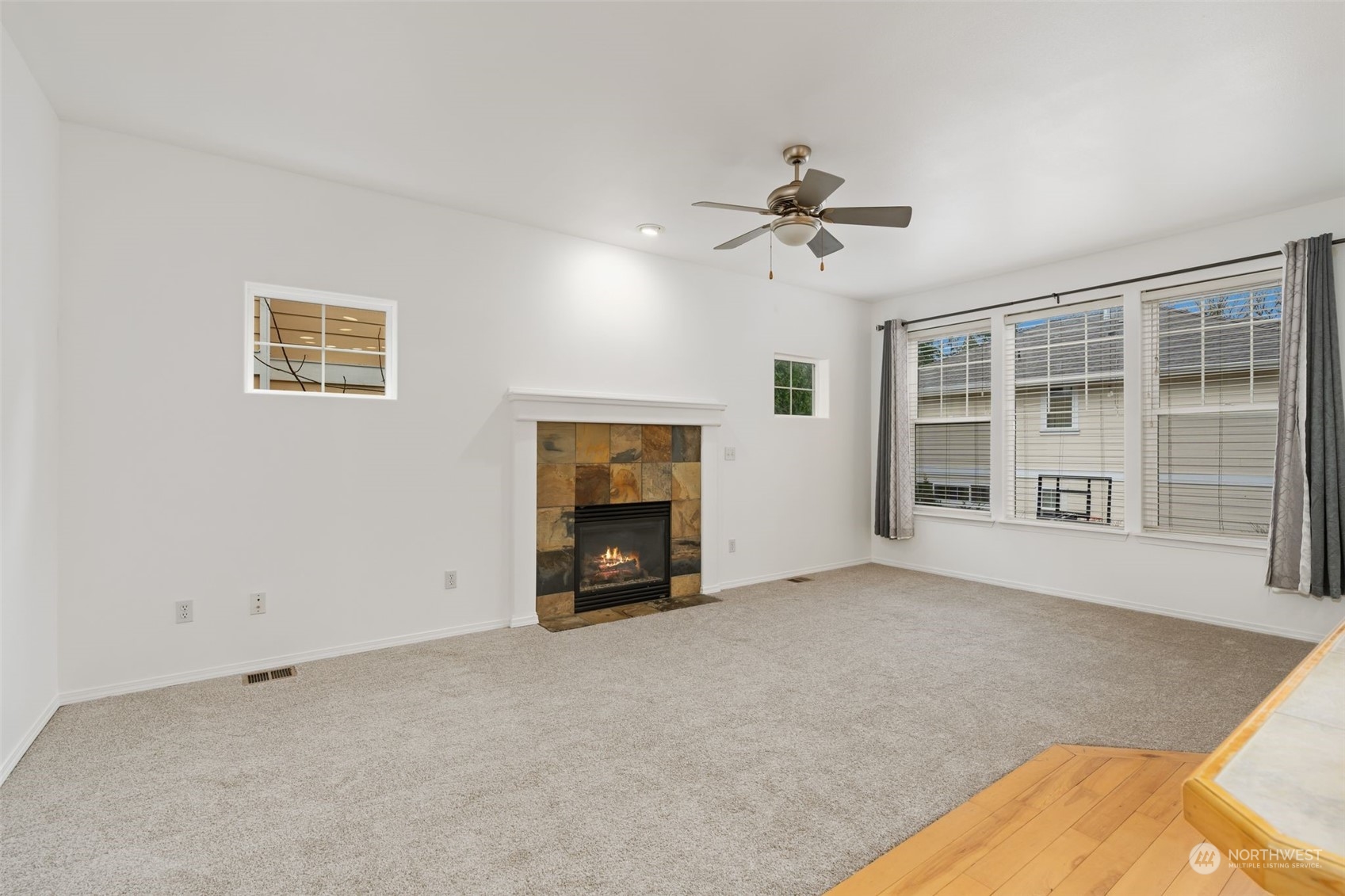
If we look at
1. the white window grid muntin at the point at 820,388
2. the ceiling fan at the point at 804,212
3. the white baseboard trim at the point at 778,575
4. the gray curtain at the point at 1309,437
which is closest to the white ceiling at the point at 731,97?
the ceiling fan at the point at 804,212

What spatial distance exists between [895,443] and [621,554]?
3.06 m

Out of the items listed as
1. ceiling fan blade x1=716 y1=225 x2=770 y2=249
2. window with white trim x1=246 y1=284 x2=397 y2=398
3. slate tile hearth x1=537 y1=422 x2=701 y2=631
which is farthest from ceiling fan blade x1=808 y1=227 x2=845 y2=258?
window with white trim x1=246 y1=284 x2=397 y2=398

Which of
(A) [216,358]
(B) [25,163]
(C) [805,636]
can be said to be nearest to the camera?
(B) [25,163]

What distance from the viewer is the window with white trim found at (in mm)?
3545

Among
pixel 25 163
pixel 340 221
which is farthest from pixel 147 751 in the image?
pixel 340 221

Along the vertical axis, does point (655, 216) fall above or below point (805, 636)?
above

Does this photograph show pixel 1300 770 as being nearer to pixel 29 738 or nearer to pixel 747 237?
pixel 747 237

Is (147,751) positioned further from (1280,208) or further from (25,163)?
(1280,208)

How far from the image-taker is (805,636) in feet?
13.1

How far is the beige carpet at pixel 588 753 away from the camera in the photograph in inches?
71.8

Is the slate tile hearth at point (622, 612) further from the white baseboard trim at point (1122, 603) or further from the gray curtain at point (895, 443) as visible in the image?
the white baseboard trim at point (1122, 603)

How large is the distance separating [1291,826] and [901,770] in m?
2.06

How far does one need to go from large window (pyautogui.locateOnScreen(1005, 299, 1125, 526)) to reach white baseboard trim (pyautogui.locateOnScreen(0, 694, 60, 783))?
21.0 ft

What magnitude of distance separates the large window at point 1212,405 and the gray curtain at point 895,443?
1906 mm
